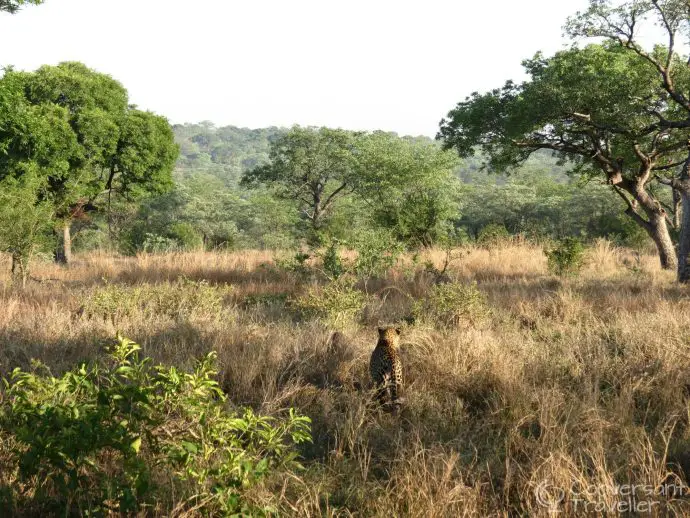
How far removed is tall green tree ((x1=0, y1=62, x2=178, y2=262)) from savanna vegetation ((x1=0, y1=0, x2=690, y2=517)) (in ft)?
4.13

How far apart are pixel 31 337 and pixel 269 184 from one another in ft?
86.6

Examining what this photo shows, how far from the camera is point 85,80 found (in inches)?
776

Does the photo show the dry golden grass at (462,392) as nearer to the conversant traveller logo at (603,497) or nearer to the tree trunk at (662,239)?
the conversant traveller logo at (603,497)

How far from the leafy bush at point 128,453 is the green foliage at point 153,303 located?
11.3 ft

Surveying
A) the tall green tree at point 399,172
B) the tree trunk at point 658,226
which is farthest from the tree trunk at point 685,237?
the tall green tree at point 399,172

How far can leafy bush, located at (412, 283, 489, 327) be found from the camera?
6128 millimetres

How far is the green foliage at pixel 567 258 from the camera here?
11031mm

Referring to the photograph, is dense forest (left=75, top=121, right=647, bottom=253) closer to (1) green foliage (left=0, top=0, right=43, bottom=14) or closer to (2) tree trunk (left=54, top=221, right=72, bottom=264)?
(2) tree trunk (left=54, top=221, right=72, bottom=264)

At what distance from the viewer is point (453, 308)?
6.26 meters

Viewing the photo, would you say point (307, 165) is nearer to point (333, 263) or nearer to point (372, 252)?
point (372, 252)

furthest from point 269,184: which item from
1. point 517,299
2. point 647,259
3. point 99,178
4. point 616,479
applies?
point 616,479

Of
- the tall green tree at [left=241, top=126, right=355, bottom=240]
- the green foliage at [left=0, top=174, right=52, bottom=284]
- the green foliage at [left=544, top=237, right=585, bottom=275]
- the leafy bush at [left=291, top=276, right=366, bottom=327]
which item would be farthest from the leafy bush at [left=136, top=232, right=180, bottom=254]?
the green foliage at [left=544, top=237, right=585, bottom=275]

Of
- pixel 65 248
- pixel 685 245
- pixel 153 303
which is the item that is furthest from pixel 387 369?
pixel 65 248

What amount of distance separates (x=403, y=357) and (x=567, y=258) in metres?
7.64
